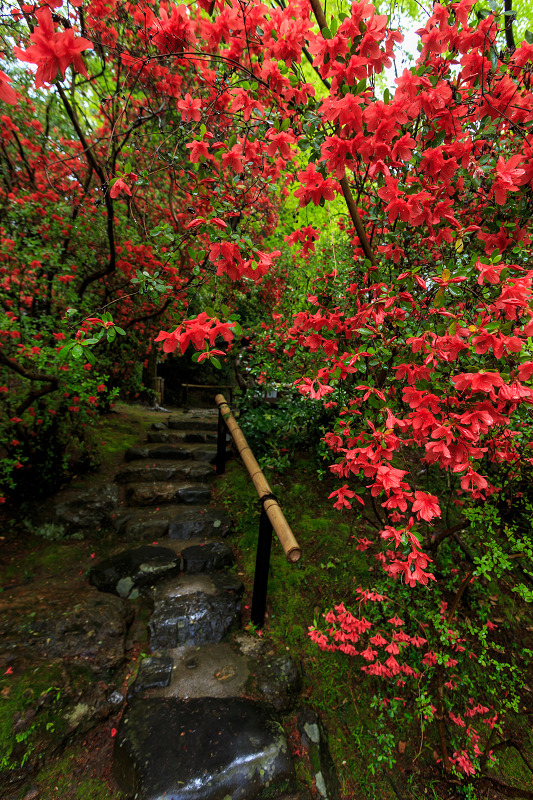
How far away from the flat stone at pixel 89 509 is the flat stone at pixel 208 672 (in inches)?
68.3

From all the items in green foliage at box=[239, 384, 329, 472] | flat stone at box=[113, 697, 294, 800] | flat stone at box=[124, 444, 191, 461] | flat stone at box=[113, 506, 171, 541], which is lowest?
flat stone at box=[113, 697, 294, 800]

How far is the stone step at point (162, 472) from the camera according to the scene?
4.07 metres

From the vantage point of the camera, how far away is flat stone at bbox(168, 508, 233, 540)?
3381mm

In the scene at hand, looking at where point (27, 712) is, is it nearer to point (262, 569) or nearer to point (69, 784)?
point (69, 784)

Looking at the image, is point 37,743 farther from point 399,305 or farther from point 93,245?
point 93,245

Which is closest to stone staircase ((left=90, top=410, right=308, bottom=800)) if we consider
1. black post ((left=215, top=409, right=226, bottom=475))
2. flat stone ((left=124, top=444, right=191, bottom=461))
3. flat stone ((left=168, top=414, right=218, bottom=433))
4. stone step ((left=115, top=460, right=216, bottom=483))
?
stone step ((left=115, top=460, right=216, bottom=483))

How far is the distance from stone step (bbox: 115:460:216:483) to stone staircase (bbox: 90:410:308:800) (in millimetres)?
255

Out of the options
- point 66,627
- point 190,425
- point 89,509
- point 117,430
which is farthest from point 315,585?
point 117,430

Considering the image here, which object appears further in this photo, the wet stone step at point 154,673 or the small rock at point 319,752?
the wet stone step at point 154,673

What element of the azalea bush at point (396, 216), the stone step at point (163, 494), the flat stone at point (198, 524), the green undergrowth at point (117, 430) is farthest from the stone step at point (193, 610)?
the green undergrowth at point (117, 430)

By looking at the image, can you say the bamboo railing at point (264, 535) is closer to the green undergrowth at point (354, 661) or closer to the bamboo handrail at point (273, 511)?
the bamboo handrail at point (273, 511)

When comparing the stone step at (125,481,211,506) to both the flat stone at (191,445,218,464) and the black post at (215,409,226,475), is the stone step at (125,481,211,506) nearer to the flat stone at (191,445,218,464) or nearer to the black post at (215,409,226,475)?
the black post at (215,409,226,475)

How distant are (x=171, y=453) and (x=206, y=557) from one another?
189 centimetres

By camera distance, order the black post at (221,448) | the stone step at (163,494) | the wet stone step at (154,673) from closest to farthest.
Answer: the wet stone step at (154,673) → the stone step at (163,494) → the black post at (221,448)
